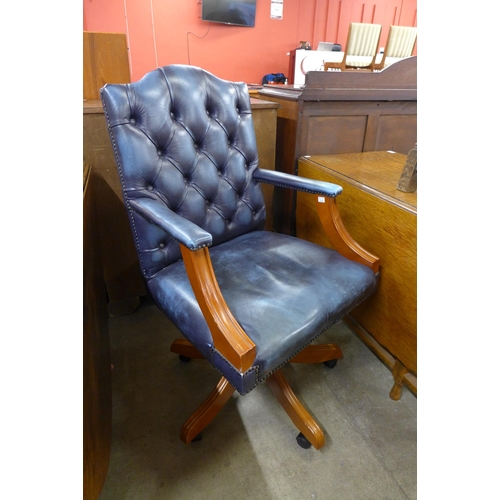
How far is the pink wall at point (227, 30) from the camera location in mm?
4105

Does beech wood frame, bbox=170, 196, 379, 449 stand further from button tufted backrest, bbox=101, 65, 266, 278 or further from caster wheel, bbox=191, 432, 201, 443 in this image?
button tufted backrest, bbox=101, 65, 266, 278

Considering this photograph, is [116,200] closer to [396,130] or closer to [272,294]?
[272,294]

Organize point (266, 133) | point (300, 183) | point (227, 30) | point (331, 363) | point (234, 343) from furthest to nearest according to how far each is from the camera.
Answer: point (227, 30), point (266, 133), point (331, 363), point (300, 183), point (234, 343)

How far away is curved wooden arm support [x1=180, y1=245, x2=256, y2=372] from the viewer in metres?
0.75

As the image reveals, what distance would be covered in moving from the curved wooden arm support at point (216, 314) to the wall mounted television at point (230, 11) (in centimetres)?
475

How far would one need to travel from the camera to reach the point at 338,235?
1.16m

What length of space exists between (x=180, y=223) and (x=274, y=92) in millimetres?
1206

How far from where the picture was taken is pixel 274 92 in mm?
1717

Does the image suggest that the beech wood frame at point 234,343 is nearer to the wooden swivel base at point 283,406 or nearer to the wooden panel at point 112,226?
the wooden swivel base at point 283,406

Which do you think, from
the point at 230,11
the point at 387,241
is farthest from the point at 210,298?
the point at 230,11

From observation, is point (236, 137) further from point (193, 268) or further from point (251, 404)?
point (251, 404)

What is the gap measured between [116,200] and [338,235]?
931mm

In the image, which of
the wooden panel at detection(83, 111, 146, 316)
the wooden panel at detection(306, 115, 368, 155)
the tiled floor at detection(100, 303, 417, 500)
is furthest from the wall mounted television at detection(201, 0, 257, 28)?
the tiled floor at detection(100, 303, 417, 500)

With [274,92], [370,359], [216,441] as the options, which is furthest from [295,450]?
[274,92]
